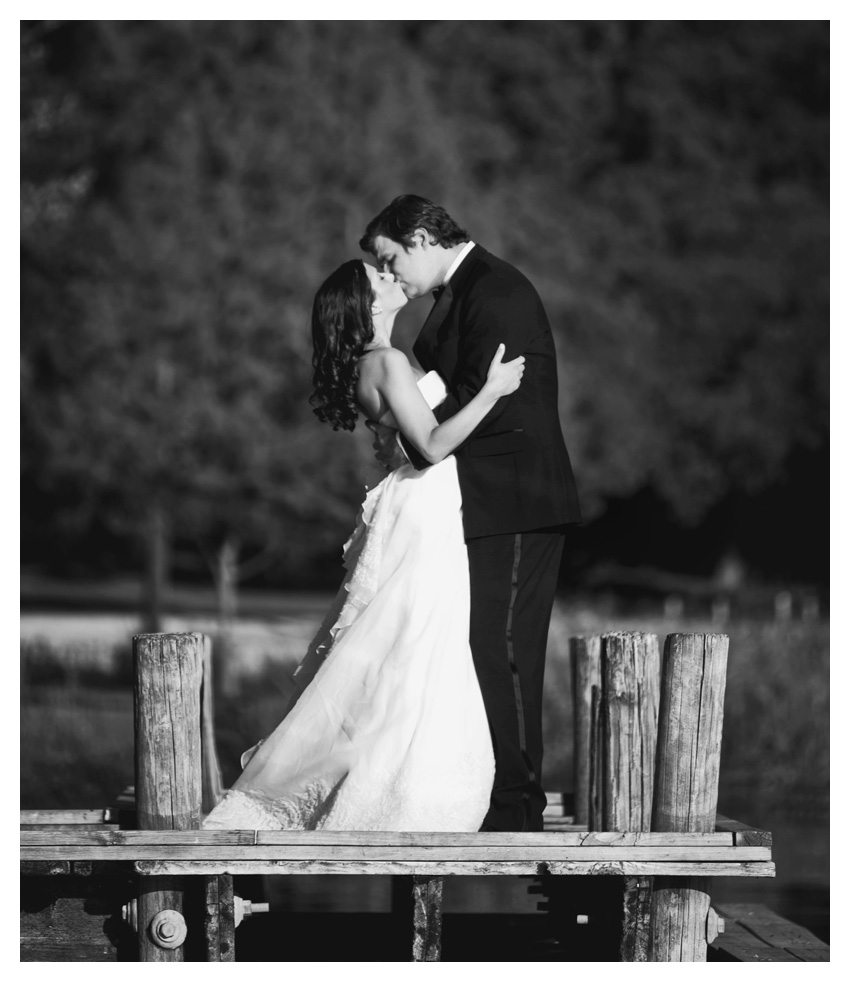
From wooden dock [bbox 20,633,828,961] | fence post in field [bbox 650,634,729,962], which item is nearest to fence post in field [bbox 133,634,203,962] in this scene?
wooden dock [bbox 20,633,828,961]

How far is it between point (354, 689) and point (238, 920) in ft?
2.70

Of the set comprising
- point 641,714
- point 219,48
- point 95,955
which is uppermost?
point 219,48

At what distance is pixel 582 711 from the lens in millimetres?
6098

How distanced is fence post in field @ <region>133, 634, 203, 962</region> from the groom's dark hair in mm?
1562

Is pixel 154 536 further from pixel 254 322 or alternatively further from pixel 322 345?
pixel 322 345

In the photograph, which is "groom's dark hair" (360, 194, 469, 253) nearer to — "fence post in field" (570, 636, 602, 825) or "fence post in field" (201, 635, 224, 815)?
"fence post in field" (201, 635, 224, 815)

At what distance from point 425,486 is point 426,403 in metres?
0.28

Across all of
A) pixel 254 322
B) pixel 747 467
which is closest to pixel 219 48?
pixel 254 322

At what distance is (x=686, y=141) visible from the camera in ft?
51.7

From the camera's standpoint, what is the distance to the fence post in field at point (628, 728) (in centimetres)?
457

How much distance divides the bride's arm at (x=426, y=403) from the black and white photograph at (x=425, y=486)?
0.5 inches

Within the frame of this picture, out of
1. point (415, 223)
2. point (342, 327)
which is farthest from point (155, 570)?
point (415, 223)

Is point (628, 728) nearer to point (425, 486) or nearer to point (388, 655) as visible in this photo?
point (388, 655)

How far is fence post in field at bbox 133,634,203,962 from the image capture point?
167 inches
